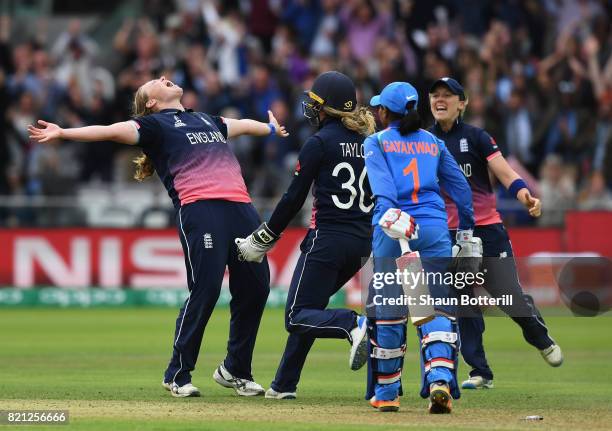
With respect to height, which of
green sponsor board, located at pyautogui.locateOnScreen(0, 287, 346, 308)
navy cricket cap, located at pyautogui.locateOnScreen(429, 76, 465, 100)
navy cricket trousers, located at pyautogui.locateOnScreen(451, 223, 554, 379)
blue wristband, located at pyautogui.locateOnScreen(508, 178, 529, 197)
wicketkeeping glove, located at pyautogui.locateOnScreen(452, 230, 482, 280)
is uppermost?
navy cricket cap, located at pyautogui.locateOnScreen(429, 76, 465, 100)

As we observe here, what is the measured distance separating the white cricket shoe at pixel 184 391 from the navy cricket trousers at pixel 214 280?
0.05 metres

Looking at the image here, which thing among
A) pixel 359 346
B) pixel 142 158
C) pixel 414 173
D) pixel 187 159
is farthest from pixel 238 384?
pixel 414 173

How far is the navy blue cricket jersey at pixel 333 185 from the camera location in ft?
35.3

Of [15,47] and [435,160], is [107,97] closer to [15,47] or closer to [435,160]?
[15,47]

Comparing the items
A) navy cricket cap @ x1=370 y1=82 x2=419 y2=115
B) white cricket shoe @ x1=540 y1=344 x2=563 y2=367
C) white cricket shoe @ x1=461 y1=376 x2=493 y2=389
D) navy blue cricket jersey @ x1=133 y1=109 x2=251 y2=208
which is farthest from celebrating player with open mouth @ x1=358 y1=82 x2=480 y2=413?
white cricket shoe @ x1=540 y1=344 x2=563 y2=367

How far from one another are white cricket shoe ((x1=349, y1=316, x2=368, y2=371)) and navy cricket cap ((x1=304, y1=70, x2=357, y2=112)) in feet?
5.92

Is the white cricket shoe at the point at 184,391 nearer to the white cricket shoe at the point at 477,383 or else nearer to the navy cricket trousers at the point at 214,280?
the navy cricket trousers at the point at 214,280

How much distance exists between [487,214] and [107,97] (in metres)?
15.2

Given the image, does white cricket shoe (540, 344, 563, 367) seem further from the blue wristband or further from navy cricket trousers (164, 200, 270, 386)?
navy cricket trousers (164, 200, 270, 386)

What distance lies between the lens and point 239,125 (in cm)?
1233

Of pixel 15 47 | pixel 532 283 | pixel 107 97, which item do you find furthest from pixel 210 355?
pixel 15 47

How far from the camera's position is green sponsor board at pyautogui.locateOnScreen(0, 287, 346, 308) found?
24.4m

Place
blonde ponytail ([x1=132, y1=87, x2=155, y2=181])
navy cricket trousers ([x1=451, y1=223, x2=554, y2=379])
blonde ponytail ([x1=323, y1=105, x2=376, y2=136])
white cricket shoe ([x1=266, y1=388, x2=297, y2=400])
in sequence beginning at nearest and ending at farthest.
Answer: blonde ponytail ([x1=323, y1=105, x2=376, y2=136]) → white cricket shoe ([x1=266, y1=388, x2=297, y2=400]) → blonde ponytail ([x1=132, y1=87, x2=155, y2=181]) → navy cricket trousers ([x1=451, y1=223, x2=554, y2=379])

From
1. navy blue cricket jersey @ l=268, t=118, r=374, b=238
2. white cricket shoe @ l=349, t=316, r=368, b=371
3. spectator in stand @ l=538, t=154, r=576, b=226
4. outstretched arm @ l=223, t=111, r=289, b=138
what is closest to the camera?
white cricket shoe @ l=349, t=316, r=368, b=371
